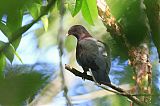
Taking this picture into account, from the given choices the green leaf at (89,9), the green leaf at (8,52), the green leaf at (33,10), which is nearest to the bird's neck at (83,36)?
the green leaf at (89,9)

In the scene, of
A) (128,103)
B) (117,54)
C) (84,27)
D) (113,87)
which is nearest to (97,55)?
(84,27)

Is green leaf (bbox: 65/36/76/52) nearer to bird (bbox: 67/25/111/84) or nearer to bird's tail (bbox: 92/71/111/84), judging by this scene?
bird (bbox: 67/25/111/84)

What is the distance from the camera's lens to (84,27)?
1.74 meters

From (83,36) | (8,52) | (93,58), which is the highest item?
(83,36)

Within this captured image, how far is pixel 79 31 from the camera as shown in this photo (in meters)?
1.81

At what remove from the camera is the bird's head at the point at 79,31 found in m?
1.75

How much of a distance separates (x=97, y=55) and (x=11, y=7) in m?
1.25

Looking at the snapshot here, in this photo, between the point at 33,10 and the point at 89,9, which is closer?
the point at 33,10

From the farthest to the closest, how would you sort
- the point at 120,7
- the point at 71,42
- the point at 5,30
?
the point at 71,42 → the point at 5,30 → the point at 120,7

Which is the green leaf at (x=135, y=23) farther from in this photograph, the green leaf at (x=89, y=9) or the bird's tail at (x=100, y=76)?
the bird's tail at (x=100, y=76)

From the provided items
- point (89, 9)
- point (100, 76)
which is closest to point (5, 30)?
point (89, 9)

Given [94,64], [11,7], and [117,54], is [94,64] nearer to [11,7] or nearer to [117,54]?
[117,54]

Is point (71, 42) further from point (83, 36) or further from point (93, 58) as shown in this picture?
point (93, 58)

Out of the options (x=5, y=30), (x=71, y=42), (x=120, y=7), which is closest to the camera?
(x=120, y=7)
